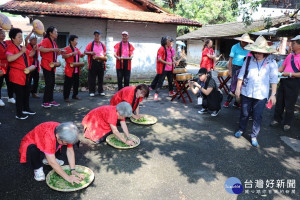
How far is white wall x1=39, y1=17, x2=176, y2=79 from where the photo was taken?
33.1 feet

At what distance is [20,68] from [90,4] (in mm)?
7338

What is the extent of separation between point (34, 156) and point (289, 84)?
5.07 metres

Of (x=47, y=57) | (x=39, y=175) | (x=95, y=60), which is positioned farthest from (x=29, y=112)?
(x=39, y=175)

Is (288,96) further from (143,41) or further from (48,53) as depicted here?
(143,41)

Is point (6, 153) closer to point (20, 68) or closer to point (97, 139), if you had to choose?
point (97, 139)

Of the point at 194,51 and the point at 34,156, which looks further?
the point at 194,51

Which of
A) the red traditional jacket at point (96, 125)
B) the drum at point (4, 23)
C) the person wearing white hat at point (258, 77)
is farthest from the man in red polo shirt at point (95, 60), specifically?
the person wearing white hat at point (258, 77)

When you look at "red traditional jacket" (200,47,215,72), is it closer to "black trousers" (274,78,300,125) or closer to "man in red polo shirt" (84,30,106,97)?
"black trousers" (274,78,300,125)

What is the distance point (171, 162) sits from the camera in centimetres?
368

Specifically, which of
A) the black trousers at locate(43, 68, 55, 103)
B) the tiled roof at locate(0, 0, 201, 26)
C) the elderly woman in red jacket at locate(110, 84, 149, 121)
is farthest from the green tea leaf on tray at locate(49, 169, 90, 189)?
the tiled roof at locate(0, 0, 201, 26)

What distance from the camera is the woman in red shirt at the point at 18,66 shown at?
4578 millimetres

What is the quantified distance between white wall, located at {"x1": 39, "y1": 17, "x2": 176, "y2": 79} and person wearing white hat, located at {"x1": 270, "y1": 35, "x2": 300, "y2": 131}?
7160 millimetres

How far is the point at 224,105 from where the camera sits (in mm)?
6965

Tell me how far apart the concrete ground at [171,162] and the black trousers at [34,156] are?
0.28 meters
